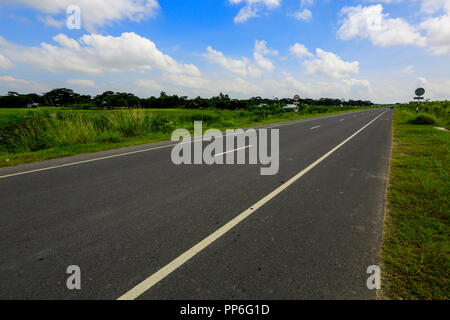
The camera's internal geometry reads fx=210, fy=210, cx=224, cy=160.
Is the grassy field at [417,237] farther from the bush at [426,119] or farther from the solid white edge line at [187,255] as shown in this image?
the bush at [426,119]

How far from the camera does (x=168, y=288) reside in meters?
2.01

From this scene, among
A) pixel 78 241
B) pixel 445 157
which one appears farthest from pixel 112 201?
pixel 445 157

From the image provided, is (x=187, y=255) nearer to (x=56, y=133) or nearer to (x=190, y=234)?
(x=190, y=234)

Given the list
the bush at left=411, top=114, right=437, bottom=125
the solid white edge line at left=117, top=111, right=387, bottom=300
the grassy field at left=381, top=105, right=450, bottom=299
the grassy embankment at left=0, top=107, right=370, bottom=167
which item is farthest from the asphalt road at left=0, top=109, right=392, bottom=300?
the bush at left=411, top=114, right=437, bottom=125

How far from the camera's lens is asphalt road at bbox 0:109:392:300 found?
204 centimetres

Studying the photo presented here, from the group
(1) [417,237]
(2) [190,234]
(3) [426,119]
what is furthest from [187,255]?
(3) [426,119]

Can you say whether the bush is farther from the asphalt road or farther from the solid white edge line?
the solid white edge line

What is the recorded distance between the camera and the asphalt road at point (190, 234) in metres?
2.04

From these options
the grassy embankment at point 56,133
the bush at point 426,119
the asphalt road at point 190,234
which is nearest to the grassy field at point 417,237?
the asphalt road at point 190,234

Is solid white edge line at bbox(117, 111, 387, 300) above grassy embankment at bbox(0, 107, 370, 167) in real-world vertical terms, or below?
below

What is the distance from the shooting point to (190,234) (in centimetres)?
282

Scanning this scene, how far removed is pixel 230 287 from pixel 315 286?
31.9 inches
